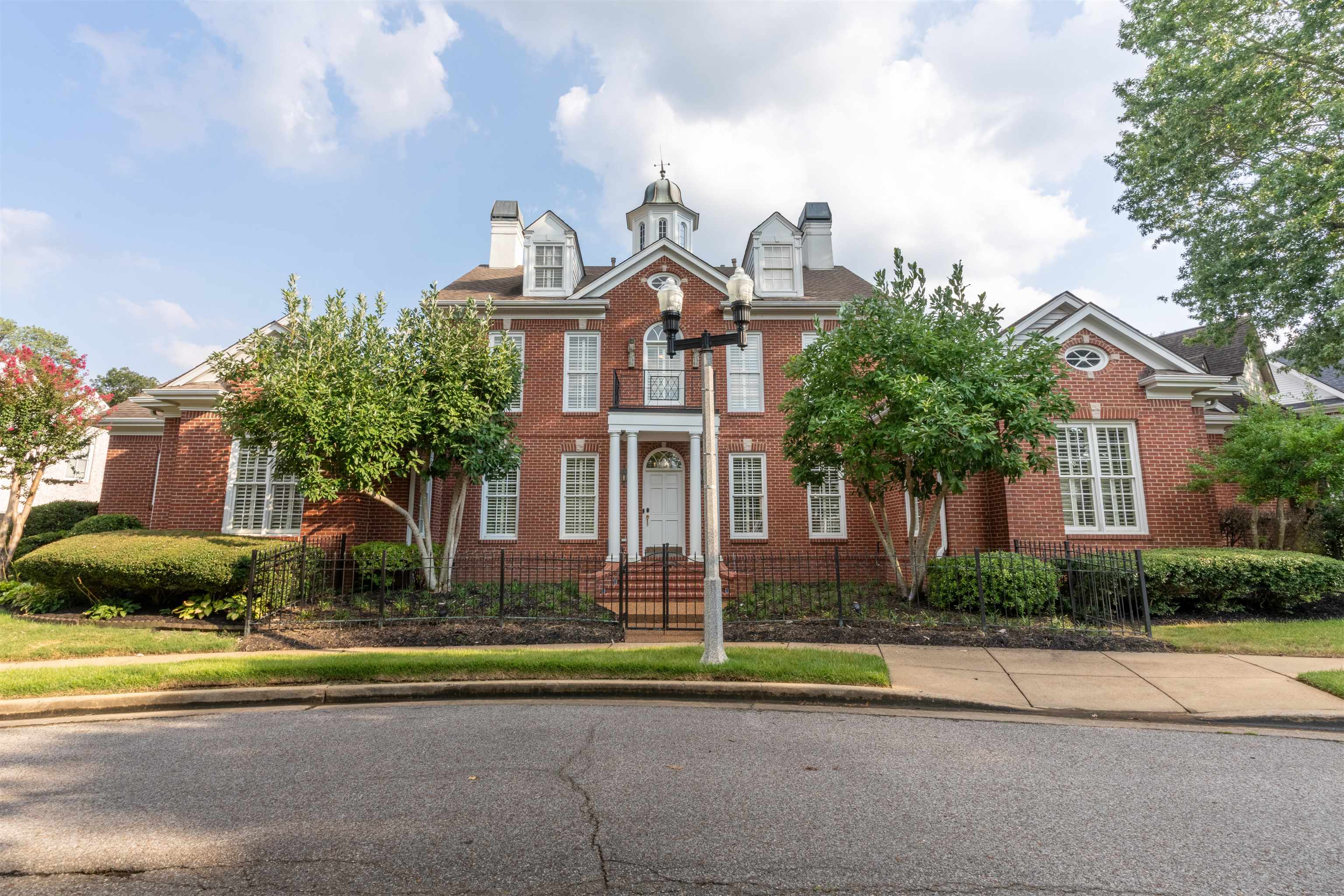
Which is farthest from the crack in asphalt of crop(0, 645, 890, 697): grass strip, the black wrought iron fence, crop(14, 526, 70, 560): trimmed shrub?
crop(14, 526, 70, 560): trimmed shrub

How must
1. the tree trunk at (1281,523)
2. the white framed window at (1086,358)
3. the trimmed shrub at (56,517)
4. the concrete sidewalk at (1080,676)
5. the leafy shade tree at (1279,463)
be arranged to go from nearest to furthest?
the concrete sidewalk at (1080,676) < the leafy shade tree at (1279,463) < the tree trunk at (1281,523) < the white framed window at (1086,358) < the trimmed shrub at (56,517)

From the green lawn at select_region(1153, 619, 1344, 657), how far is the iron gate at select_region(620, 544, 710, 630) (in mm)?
6939

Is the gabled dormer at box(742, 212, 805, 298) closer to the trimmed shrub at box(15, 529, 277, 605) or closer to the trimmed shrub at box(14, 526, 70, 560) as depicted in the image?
the trimmed shrub at box(15, 529, 277, 605)

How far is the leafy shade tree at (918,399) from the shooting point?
957 centimetres

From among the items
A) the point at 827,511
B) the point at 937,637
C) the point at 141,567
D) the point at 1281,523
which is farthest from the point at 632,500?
the point at 1281,523

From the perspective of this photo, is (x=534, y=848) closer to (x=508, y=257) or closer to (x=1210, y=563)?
(x=1210, y=563)

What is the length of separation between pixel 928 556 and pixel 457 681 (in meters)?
10.1

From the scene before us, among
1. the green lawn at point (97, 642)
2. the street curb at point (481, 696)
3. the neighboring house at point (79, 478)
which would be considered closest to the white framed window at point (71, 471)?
the neighboring house at point (79, 478)

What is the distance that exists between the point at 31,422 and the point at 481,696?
45.3 ft

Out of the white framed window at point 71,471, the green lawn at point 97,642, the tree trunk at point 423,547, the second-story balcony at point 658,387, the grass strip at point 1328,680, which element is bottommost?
the grass strip at point 1328,680

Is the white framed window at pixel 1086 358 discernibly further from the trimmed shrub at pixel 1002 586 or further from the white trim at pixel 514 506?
the white trim at pixel 514 506

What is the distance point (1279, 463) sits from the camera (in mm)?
11508

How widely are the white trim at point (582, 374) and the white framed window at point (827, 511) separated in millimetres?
5865

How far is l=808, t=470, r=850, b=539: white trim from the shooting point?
15.3 metres
